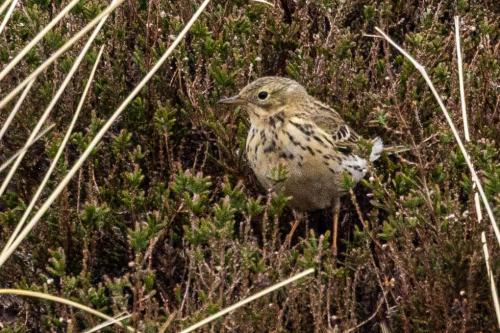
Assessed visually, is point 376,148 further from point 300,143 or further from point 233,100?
point 233,100

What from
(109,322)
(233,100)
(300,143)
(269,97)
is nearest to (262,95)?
(269,97)

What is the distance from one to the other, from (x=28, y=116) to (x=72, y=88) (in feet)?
0.85

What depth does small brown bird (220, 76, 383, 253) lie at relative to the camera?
4.69 meters

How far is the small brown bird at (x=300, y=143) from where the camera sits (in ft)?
15.4

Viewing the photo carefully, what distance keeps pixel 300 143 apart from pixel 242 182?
342mm

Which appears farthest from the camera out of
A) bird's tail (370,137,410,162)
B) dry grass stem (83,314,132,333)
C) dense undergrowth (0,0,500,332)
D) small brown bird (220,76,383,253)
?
bird's tail (370,137,410,162)

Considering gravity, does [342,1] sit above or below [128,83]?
above

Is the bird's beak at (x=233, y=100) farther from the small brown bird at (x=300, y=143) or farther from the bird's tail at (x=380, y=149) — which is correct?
the bird's tail at (x=380, y=149)

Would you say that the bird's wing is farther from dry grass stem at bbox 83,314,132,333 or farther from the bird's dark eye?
dry grass stem at bbox 83,314,132,333

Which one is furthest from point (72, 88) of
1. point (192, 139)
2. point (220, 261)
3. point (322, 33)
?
point (220, 261)

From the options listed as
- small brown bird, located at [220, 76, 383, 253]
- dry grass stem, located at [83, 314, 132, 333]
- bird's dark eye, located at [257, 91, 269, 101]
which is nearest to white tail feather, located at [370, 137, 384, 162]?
small brown bird, located at [220, 76, 383, 253]

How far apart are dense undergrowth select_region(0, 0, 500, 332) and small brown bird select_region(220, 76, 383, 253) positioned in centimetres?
14

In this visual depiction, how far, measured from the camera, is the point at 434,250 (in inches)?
152

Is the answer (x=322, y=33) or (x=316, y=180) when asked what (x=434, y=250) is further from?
(x=322, y=33)
